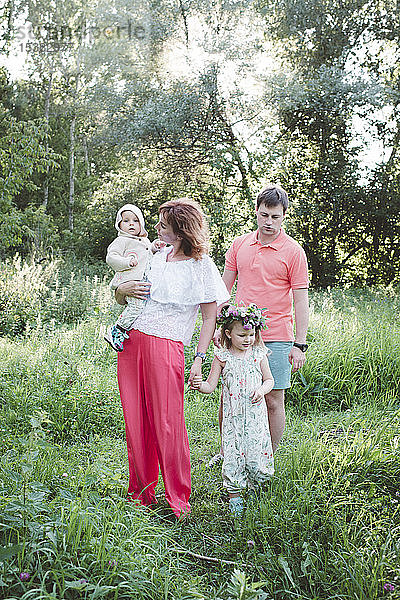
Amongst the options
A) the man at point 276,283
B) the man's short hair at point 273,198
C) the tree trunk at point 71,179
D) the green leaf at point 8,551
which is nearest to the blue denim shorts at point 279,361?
the man at point 276,283

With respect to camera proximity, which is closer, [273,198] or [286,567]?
[286,567]

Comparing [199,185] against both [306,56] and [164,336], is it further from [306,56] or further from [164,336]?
[164,336]

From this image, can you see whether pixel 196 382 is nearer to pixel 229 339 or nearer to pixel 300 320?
pixel 229 339

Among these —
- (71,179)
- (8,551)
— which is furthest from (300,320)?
(71,179)

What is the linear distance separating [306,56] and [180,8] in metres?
3.12

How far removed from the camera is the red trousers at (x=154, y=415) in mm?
3115

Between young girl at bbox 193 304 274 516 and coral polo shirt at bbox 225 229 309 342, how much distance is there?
0.45 ft

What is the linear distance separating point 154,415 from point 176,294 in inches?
26.1

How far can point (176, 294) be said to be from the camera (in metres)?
3.12

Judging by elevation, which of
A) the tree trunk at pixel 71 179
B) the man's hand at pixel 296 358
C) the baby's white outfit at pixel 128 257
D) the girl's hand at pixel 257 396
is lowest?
the girl's hand at pixel 257 396

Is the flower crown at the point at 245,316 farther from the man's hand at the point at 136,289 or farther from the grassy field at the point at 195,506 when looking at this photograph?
the grassy field at the point at 195,506

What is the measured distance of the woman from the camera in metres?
3.12

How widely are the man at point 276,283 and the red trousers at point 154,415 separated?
1.69 ft

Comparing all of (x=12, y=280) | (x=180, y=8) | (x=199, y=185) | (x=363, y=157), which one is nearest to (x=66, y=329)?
(x=12, y=280)
